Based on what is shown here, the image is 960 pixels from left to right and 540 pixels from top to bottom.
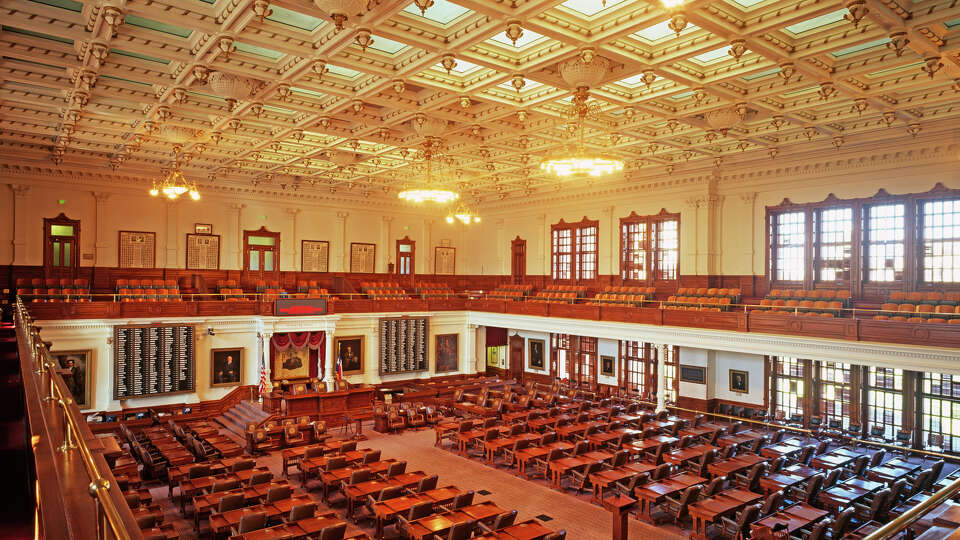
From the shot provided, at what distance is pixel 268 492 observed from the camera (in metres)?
10.1

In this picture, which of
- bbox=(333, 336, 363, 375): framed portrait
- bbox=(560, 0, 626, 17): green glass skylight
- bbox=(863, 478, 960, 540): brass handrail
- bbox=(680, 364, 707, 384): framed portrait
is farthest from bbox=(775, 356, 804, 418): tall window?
bbox=(863, 478, 960, 540): brass handrail

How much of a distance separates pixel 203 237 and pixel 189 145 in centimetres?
624

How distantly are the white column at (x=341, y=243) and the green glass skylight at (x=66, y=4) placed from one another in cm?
1731

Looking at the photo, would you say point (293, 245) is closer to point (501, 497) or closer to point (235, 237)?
point (235, 237)

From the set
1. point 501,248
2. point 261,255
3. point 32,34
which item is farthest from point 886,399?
point 261,255

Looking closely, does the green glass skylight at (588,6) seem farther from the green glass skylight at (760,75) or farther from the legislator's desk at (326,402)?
the legislator's desk at (326,402)

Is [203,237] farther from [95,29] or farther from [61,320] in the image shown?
[95,29]

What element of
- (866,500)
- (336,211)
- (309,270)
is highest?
(336,211)

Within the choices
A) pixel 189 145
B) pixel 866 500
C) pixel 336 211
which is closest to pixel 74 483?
pixel 866 500

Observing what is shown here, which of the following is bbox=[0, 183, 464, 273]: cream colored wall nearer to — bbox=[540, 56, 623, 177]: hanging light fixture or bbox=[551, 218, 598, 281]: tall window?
bbox=[551, 218, 598, 281]: tall window

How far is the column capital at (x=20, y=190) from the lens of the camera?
62.5ft

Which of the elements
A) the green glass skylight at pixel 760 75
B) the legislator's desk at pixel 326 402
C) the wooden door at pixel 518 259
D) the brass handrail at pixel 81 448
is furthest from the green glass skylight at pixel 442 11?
the wooden door at pixel 518 259

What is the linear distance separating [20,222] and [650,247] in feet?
74.2

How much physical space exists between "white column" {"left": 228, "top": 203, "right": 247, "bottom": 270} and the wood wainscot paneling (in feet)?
64.1
